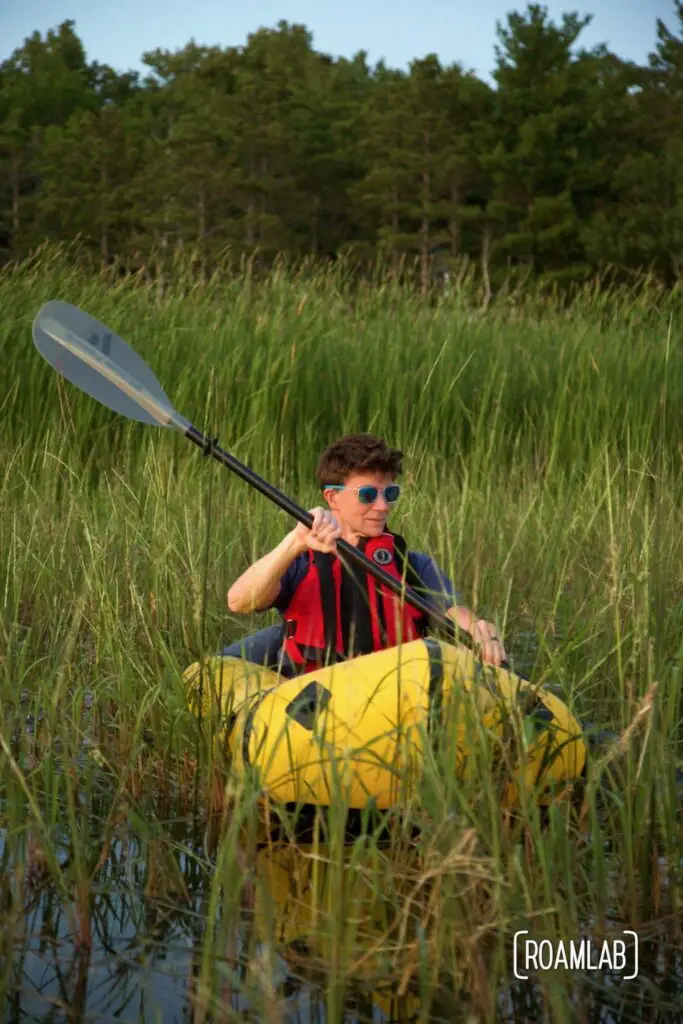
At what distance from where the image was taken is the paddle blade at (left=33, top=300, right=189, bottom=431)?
374 cm

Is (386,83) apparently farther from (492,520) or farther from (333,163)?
(492,520)

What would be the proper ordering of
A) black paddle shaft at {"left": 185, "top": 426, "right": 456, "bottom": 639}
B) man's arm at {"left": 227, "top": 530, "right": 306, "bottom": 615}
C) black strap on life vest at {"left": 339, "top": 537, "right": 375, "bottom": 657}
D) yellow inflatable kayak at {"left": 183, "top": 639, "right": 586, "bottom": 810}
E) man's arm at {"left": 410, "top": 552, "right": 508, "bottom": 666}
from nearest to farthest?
yellow inflatable kayak at {"left": 183, "top": 639, "right": 586, "bottom": 810}
man's arm at {"left": 410, "top": 552, "right": 508, "bottom": 666}
black paddle shaft at {"left": 185, "top": 426, "right": 456, "bottom": 639}
man's arm at {"left": 227, "top": 530, "right": 306, "bottom": 615}
black strap on life vest at {"left": 339, "top": 537, "right": 375, "bottom": 657}

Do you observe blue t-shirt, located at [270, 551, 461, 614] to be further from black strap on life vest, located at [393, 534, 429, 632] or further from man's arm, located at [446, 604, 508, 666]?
man's arm, located at [446, 604, 508, 666]

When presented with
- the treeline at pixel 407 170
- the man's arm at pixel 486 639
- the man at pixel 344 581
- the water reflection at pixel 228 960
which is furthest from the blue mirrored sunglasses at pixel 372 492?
the treeline at pixel 407 170

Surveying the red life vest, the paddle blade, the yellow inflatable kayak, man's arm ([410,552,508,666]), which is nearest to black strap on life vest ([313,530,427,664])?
the red life vest

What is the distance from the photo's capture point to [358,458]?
3.63 meters

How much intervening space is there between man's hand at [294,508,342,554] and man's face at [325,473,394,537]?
292mm

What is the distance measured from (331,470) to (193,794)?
99 cm

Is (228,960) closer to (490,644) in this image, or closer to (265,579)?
(490,644)

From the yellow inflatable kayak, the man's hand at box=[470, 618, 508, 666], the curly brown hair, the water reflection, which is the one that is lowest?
the water reflection

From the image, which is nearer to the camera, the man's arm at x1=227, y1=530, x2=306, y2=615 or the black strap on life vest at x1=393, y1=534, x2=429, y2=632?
the man's arm at x1=227, y1=530, x2=306, y2=615

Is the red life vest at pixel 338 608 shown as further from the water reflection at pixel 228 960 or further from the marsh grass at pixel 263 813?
the water reflection at pixel 228 960

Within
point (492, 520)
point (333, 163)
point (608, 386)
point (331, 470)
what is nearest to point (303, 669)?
point (331, 470)

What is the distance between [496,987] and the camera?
235cm
